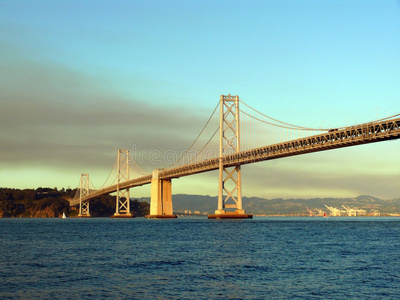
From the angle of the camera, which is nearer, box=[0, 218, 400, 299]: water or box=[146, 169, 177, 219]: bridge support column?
box=[0, 218, 400, 299]: water

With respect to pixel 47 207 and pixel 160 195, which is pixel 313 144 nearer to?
pixel 160 195

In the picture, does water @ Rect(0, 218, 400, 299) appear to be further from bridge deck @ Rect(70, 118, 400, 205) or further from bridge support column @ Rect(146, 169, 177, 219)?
bridge support column @ Rect(146, 169, 177, 219)

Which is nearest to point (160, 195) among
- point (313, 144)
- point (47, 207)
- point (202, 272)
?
point (313, 144)

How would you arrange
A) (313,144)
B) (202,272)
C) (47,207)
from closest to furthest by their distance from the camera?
1. (202,272)
2. (313,144)
3. (47,207)

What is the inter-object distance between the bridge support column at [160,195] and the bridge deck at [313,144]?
29.7 ft

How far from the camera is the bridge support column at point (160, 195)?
319 ft

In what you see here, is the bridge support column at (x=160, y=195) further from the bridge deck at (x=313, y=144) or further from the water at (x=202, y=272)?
the water at (x=202, y=272)

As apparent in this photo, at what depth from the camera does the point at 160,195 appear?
319ft

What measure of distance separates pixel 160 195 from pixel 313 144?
4421 cm

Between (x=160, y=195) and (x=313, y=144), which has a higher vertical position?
(x=313, y=144)

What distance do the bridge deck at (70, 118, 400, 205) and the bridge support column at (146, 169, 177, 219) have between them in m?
9.06

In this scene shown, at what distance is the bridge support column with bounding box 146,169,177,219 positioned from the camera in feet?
319

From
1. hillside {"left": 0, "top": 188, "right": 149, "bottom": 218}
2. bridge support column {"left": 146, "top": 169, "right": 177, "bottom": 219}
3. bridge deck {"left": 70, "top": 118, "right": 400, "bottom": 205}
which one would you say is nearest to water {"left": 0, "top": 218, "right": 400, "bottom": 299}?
bridge deck {"left": 70, "top": 118, "right": 400, "bottom": 205}

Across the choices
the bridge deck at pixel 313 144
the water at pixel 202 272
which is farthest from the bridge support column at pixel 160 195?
the water at pixel 202 272
